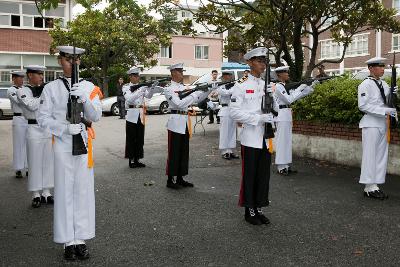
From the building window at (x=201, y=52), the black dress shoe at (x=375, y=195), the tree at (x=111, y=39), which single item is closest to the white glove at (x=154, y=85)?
the black dress shoe at (x=375, y=195)

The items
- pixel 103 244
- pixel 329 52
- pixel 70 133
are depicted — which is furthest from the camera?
pixel 329 52

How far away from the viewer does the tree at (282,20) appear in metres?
12.3

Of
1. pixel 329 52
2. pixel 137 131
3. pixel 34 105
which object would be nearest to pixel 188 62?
pixel 329 52

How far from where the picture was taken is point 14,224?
6.50 meters

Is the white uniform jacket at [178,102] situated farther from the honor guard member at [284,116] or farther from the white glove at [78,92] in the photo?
the white glove at [78,92]

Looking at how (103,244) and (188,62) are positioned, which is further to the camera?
(188,62)

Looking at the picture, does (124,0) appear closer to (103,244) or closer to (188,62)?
(103,244)

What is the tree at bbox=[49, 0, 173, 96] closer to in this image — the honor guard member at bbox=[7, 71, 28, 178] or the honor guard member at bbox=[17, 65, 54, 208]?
the honor guard member at bbox=[7, 71, 28, 178]

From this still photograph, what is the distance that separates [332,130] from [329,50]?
36.7m

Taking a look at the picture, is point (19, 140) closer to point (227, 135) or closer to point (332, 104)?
point (227, 135)

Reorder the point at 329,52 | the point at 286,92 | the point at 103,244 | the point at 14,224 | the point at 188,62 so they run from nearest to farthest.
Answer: the point at 103,244
the point at 14,224
the point at 286,92
the point at 329,52
the point at 188,62

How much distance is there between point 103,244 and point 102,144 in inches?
380

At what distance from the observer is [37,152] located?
7.85m

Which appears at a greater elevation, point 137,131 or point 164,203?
point 137,131
